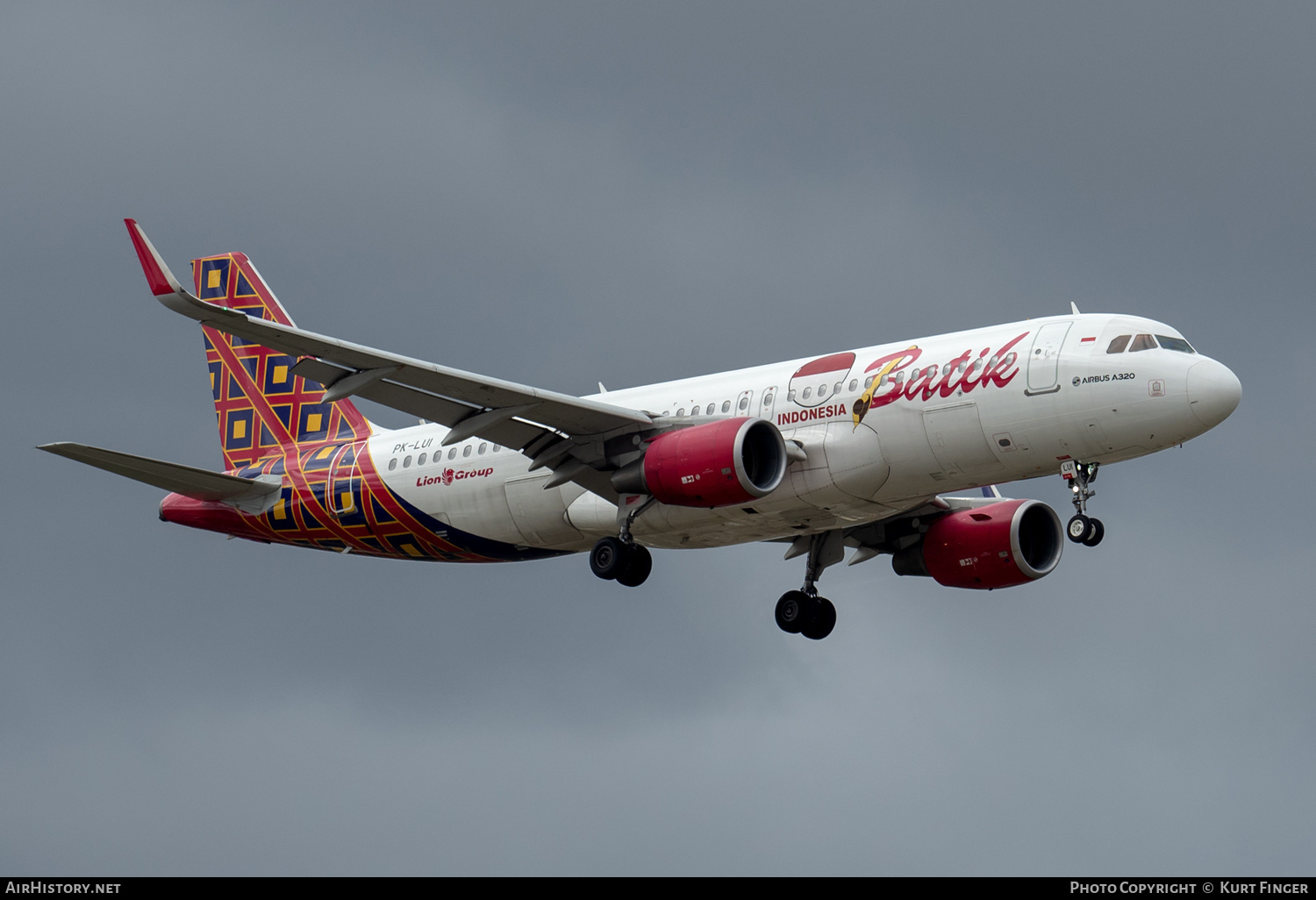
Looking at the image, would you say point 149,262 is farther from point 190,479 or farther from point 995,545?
point 995,545

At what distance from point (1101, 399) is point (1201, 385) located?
1996mm

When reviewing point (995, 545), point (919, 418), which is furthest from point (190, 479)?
point (995, 545)

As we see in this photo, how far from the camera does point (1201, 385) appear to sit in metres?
36.6

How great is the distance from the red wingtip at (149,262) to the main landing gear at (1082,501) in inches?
742

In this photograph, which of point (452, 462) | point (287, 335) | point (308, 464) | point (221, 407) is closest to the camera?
point (287, 335)

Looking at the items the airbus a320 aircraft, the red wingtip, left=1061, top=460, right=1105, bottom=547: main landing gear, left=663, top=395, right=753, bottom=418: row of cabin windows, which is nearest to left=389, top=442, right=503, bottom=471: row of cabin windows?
the airbus a320 aircraft

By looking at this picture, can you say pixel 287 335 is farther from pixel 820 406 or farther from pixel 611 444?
pixel 820 406

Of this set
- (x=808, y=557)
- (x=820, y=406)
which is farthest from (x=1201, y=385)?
(x=808, y=557)

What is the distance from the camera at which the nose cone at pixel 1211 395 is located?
120 feet

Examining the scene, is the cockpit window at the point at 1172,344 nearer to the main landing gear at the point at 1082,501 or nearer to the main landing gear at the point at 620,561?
the main landing gear at the point at 1082,501

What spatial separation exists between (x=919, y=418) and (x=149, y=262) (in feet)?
53.0

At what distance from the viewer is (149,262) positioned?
35312 mm

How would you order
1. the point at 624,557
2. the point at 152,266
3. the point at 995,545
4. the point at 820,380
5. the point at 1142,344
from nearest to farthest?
the point at 152,266 → the point at 1142,344 → the point at 820,380 → the point at 624,557 → the point at 995,545

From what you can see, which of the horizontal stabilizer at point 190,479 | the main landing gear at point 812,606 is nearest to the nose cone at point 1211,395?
the main landing gear at point 812,606
